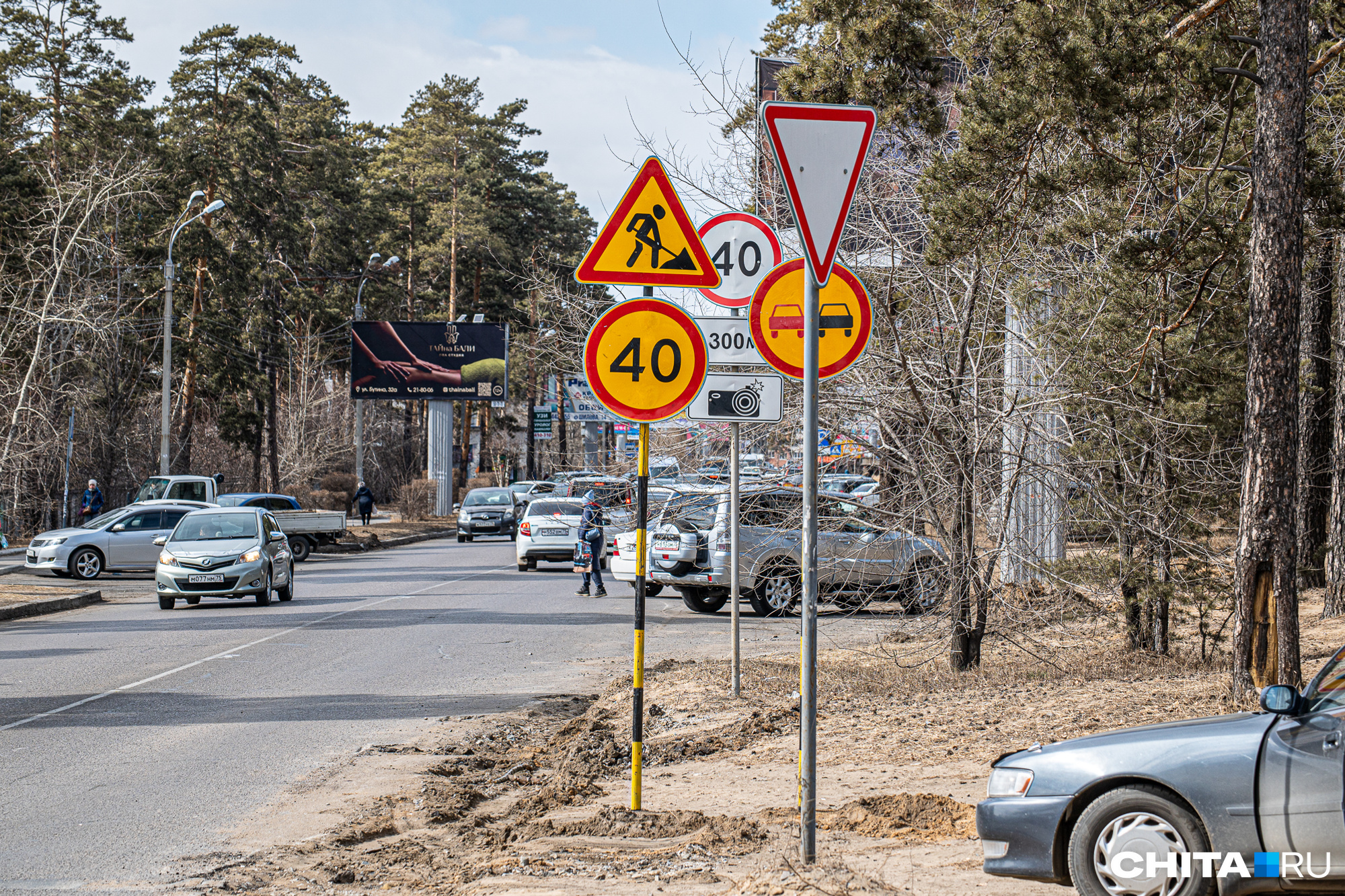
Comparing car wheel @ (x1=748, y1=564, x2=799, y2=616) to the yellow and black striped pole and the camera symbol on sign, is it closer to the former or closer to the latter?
the camera symbol on sign

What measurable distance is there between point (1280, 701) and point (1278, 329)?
4361 mm

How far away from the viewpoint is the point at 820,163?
5277mm

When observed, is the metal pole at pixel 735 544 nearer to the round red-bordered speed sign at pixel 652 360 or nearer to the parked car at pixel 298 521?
the round red-bordered speed sign at pixel 652 360

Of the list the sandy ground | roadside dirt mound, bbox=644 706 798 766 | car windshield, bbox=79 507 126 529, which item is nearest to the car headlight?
the sandy ground

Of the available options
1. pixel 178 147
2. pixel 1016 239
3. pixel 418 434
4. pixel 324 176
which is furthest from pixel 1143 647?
pixel 418 434

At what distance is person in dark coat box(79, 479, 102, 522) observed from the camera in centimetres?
3431

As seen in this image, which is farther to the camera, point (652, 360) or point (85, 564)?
point (85, 564)

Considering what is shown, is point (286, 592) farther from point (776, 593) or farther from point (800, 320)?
point (800, 320)

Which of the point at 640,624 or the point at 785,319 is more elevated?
the point at 785,319

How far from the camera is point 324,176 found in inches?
2188

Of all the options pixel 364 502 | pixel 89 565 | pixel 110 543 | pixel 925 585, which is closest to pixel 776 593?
pixel 925 585

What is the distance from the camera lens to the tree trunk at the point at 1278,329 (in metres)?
8.00

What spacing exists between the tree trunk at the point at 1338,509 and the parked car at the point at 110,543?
2039cm

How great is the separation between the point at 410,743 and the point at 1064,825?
556 cm
